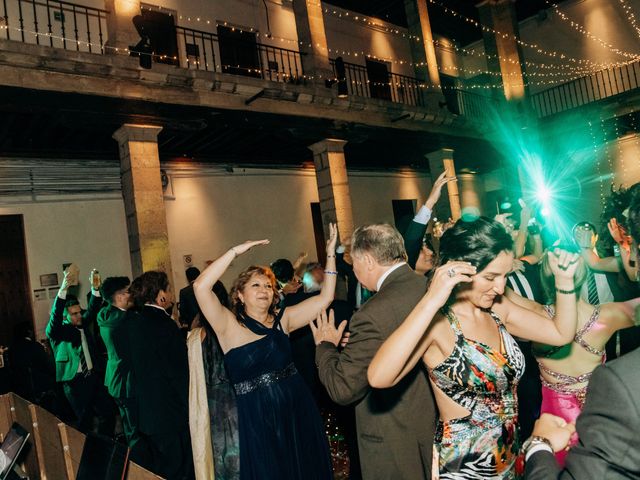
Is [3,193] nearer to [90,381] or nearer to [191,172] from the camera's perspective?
[191,172]

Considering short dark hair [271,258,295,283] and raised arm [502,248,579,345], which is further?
short dark hair [271,258,295,283]

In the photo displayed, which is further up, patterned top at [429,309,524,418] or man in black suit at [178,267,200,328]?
man in black suit at [178,267,200,328]

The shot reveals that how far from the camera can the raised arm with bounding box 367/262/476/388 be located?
1.40 m

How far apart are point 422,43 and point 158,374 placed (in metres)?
11.8

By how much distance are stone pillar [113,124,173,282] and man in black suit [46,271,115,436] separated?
1.68 metres

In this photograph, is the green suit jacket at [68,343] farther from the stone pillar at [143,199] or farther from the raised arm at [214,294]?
the raised arm at [214,294]

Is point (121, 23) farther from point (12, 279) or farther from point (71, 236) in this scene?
point (12, 279)

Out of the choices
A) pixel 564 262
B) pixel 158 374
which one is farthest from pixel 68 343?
pixel 564 262

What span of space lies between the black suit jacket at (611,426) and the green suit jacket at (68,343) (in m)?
5.51

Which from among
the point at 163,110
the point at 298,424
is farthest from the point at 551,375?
the point at 163,110

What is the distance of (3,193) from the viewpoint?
8.41 metres

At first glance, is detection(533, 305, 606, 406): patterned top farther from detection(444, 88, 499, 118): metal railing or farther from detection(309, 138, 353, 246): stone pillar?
detection(444, 88, 499, 118): metal railing

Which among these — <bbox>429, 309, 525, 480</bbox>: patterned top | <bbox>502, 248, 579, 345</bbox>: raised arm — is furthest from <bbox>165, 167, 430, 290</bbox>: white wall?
<bbox>429, 309, 525, 480</bbox>: patterned top

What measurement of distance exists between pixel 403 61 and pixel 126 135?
11.8 m
